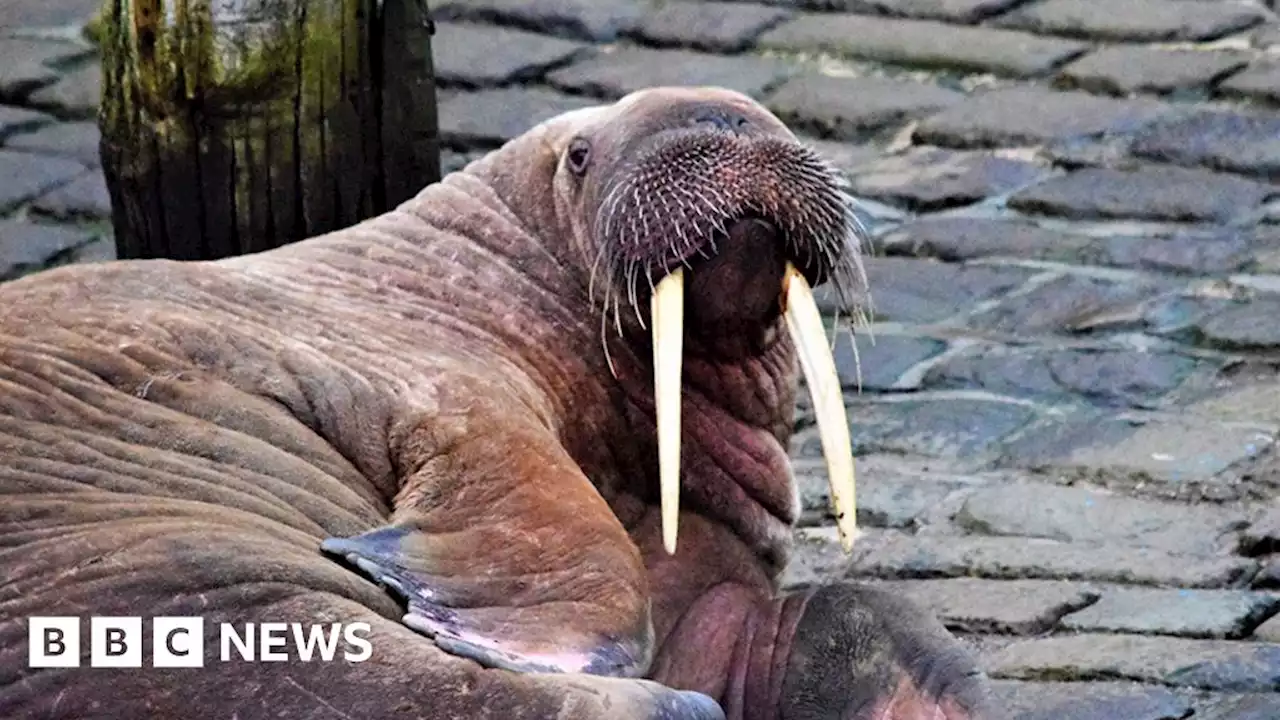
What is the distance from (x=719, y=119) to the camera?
4.72m

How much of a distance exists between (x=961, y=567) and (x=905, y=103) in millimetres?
3450

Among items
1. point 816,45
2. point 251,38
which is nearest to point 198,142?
point 251,38

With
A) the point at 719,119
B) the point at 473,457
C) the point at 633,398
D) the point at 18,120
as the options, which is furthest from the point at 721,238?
the point at 18,120

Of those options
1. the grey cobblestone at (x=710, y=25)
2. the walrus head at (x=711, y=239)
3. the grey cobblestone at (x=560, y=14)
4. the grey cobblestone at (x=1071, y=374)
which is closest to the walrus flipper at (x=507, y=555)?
the walrus head at (x=711, y=239)

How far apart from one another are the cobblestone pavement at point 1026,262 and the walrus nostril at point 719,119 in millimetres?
1133

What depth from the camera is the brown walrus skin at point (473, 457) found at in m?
3.76

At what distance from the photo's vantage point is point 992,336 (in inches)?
277

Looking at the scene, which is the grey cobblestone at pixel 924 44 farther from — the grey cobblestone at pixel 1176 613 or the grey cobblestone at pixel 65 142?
the grey cobblestone at pixel 1176 613

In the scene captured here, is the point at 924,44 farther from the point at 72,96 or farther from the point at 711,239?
the point at 711,239

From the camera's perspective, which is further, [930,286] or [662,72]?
[662,72]

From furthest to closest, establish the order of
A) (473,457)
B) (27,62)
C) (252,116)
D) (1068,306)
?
(27,62) → (1068,306) → (252,116) → (473,457)

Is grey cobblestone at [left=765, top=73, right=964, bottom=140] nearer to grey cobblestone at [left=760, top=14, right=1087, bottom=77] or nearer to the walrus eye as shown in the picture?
grey cobblestone at [left=760, top=14, right=1087, bottom=77]

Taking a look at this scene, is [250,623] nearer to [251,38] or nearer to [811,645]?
[811,645]

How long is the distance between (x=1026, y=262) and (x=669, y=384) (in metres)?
3.23
